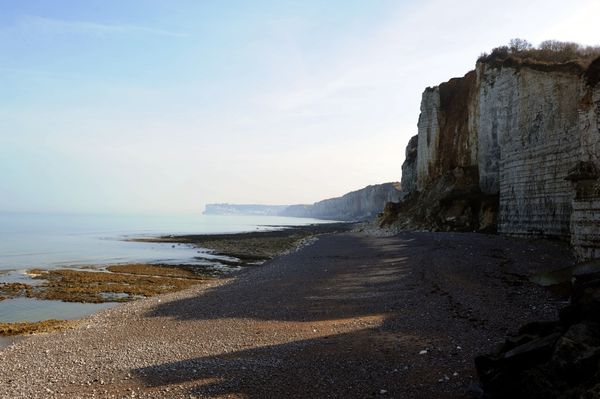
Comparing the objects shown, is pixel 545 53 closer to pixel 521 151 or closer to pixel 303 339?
pixel 521 151

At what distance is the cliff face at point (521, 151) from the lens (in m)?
20.3

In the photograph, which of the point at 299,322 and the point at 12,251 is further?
the point at 12,251

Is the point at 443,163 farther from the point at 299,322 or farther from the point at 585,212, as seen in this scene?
the point at 299,322

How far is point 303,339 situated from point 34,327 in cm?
942

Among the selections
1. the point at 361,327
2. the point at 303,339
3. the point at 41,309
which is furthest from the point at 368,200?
the point at 303,339

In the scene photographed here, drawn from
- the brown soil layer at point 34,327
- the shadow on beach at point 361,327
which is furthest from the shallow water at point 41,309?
the shadow on beach at point 361,327

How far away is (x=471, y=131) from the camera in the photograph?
3894cm

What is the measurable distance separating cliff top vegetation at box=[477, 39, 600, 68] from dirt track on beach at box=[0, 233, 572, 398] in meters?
13.9

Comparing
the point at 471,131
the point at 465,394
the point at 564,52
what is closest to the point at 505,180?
the point at 564,52

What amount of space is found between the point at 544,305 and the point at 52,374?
10518 millimetres

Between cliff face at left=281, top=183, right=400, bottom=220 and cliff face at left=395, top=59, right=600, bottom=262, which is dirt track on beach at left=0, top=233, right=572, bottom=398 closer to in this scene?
cliff face at left=395, top=59, right=600, bottom=262

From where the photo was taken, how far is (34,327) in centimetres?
1382

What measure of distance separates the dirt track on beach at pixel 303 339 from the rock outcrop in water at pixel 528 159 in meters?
3.49

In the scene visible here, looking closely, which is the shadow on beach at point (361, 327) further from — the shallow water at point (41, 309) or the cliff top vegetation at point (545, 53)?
the cliff top vegetation at point (545, 53)
